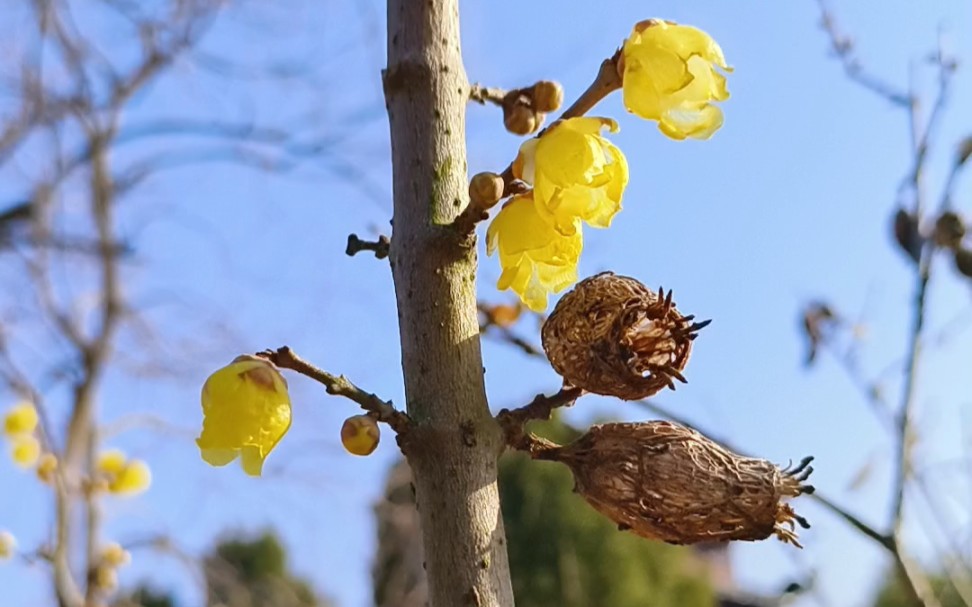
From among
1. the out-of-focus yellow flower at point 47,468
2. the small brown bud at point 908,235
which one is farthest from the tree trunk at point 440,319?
the out-of-focus yellow flower at point 47,468

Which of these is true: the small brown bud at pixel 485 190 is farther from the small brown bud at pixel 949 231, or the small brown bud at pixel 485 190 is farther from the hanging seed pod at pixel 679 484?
the small brown bud at pixel 949 231

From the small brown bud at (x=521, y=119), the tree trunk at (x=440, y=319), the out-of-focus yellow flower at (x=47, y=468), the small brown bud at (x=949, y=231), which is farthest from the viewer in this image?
the out-of-focus yellow flower at (x=47, y=468)

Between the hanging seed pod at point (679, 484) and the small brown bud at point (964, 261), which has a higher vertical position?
the small brown bud at point (964, 261)

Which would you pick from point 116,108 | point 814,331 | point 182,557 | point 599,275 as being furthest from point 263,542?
point 599,275

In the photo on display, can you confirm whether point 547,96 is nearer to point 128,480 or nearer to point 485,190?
point 485,190

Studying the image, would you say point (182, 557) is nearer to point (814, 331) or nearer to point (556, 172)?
point (814, 331)

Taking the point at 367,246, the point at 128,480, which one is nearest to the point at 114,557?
the point at 128,480
